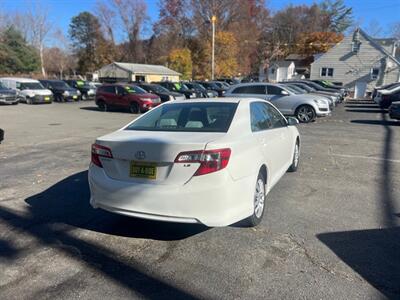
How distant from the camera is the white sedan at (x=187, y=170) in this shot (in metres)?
3.17

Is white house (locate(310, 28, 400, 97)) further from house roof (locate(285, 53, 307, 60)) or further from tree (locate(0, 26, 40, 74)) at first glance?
tree (locate(0, 26, 40, 74))

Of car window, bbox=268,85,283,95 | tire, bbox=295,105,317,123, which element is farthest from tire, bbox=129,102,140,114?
tire, bbox=295,105,317,123

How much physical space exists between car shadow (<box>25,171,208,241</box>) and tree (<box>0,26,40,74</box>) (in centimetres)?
5976

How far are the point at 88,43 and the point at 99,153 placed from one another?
75023 mm

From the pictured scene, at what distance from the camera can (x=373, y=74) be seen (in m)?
37.2

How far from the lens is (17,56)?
193ft

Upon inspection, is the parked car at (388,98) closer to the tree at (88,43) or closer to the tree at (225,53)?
the tree at (225,53)

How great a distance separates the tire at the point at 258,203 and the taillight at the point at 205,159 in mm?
811

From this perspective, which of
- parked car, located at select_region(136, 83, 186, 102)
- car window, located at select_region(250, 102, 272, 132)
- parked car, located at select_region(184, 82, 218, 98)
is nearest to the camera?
car window, located at select_region(250, 102, 272, 132)

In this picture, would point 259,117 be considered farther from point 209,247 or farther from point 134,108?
point 134,108

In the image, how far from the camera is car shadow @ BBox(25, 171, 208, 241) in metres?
3.89

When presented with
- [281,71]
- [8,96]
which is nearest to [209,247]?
[8,96]

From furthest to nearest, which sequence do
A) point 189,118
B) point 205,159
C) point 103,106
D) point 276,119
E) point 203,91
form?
point 203,91
point 103,106
point 276,119
point 189,118
point 205,159

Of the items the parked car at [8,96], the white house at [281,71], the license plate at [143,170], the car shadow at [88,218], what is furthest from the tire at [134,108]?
the white house at [281,71]
